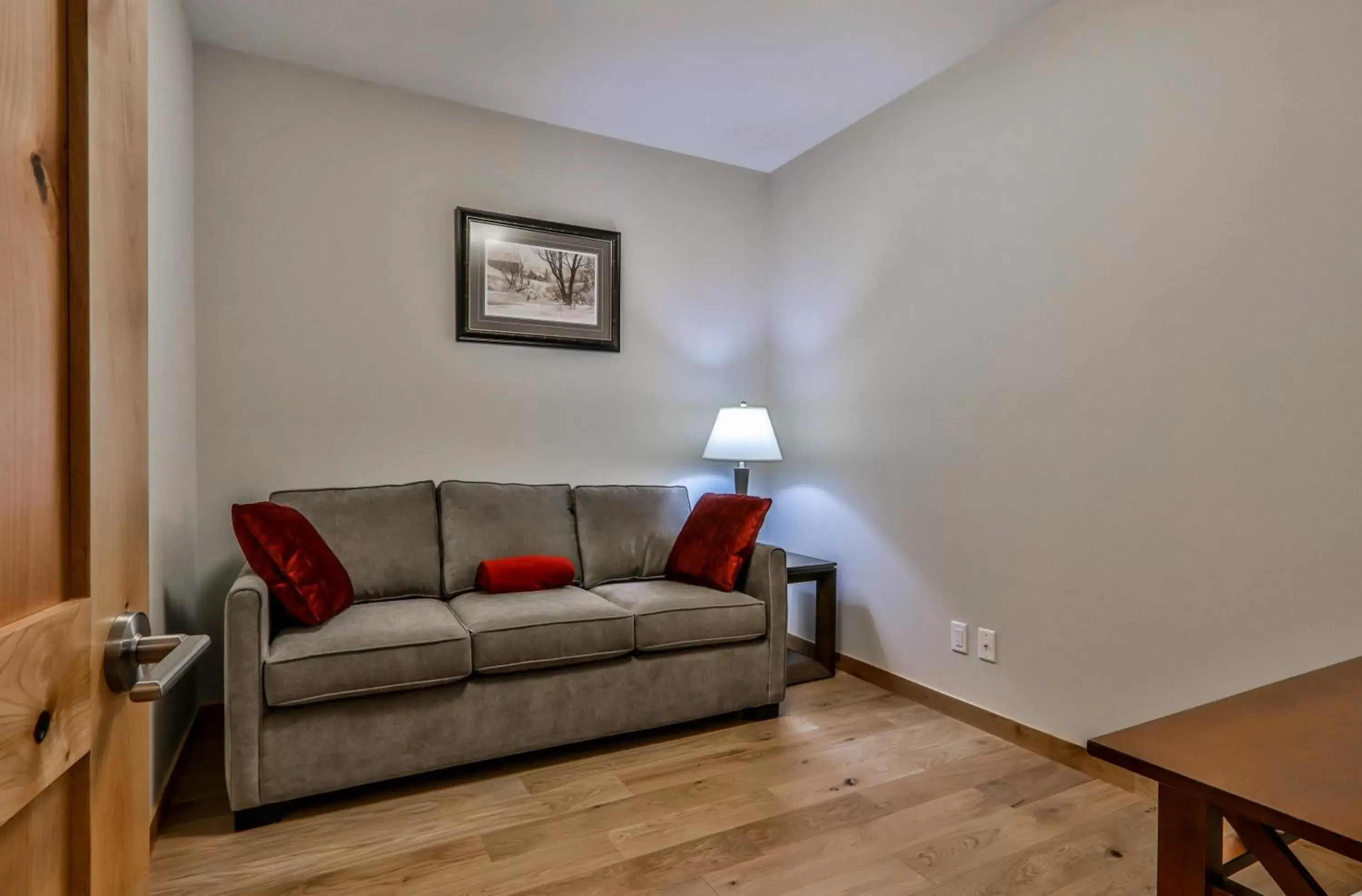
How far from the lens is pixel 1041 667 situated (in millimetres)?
2492

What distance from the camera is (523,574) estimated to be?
2.76 metres

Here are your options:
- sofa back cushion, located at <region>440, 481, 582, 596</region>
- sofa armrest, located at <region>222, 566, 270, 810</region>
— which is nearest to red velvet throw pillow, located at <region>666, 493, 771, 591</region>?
sofa back cushion, located at <region>440, 481, 582, 596</region>

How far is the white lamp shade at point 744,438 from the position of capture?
11.2 feet

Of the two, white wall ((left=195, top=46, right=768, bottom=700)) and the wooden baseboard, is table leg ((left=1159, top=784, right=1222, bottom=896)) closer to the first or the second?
the wooden baseboard

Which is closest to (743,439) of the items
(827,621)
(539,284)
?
(827,621)

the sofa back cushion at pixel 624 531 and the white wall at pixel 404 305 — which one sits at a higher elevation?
the white wall at pixel 404 305

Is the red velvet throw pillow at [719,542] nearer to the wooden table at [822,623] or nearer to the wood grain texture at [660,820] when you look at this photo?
the wooden table at [822,623]

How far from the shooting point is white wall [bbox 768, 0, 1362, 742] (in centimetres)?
183

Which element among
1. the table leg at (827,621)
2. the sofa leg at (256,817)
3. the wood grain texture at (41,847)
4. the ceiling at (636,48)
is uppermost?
the ceiling at (636,48)

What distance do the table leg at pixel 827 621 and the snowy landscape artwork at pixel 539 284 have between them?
1.65 meters

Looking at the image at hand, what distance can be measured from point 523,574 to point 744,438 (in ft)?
4.09

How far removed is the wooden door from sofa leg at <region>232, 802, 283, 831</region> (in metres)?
1.51

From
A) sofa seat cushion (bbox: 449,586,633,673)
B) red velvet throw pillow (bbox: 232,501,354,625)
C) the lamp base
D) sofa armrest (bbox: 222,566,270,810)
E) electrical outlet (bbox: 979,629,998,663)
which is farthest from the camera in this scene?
the lamp base

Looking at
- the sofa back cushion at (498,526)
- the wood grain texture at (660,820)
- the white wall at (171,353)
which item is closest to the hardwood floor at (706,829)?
the wood grain texture at (660,820)
